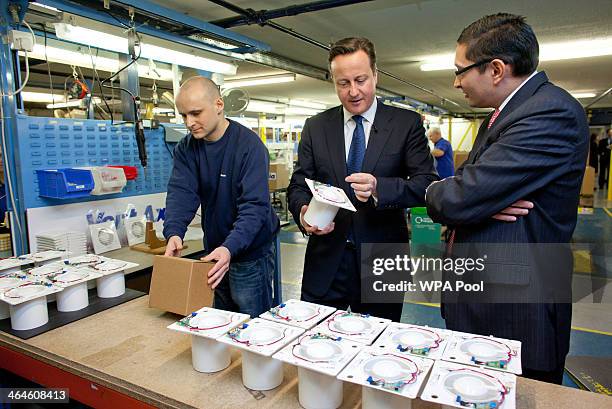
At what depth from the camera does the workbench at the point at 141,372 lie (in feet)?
3.18

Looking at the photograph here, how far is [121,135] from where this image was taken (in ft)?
8.96

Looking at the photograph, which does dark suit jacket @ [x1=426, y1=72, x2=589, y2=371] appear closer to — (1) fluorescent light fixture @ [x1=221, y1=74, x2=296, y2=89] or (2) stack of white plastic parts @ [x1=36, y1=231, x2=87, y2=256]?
(2) stack of white plastic parts @ [x1=36, y1=231, x2=87, y2=256]

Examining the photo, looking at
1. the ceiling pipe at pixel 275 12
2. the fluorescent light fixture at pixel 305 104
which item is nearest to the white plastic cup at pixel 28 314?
the ceiling pipe at pixel 275 12

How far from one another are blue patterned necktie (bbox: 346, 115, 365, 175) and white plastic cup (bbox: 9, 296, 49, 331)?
1.24 m

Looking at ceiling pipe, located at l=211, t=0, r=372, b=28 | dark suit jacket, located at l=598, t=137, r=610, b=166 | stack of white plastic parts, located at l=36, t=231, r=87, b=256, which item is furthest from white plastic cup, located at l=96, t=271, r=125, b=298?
dark suit jacket, located at l=598, t=137, r=610, b=166

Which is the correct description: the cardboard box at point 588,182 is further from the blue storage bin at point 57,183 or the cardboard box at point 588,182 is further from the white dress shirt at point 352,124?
the blue storage bin at point 57,183

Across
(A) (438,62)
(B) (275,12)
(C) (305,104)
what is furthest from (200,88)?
(C) (305,104)

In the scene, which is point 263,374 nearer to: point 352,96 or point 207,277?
point 207,277

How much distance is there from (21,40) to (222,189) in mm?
1324

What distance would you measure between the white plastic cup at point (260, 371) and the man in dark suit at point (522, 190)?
635 millimetres

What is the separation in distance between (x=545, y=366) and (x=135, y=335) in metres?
1.29

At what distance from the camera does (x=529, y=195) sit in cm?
116

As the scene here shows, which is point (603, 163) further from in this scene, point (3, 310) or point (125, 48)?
point (3, 310)

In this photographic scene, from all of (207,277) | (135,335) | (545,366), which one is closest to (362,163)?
(207,277)
